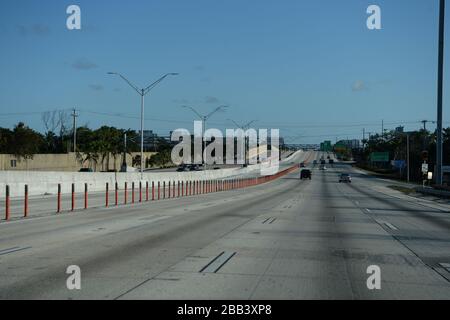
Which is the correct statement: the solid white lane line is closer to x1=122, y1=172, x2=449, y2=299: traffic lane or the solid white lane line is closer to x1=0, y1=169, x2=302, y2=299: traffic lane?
x1=122, y1=172, x2=449, y2=299: traffic lane

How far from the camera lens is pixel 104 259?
11.1 m

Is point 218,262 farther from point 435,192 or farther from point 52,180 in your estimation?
point 435,192

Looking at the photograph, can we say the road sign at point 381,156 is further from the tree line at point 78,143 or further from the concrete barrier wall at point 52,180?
the concrete barrier wall at point 52,180

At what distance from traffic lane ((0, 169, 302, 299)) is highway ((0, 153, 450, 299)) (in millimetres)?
17

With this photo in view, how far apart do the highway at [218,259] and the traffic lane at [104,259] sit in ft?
Result: 0.05

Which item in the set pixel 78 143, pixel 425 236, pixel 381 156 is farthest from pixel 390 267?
pixel 381 156

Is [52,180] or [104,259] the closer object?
[104,259]

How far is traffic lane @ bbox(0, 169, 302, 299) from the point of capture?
27.4 feet

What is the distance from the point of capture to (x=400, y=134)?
17250cm

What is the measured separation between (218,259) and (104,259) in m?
2.16

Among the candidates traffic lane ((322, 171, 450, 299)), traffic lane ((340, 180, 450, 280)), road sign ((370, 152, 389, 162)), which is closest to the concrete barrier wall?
traffic lane ((340, 180, 450, 280))

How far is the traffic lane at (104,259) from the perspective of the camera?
8.36 m
